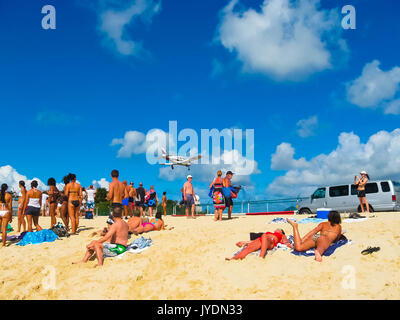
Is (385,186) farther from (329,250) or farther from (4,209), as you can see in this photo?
(4,209)

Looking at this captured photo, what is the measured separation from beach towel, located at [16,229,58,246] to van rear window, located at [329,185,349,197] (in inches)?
484

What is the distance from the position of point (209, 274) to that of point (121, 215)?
9.82ft

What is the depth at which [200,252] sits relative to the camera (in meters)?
8.13

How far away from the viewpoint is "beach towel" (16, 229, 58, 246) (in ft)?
33.2

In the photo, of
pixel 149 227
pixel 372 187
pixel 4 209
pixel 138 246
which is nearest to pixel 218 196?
pixel 149 227

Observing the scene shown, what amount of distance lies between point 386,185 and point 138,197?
10.9 meters

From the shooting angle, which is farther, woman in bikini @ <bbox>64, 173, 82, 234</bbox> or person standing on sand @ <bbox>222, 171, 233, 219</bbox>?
person standing on sand @ <bbox>222, 171, 233, 219</bbox>

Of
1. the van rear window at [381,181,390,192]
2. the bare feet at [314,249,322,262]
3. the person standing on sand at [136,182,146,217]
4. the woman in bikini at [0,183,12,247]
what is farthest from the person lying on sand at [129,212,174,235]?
the van rear window at [381,181,390,192]

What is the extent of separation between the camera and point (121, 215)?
8.66m

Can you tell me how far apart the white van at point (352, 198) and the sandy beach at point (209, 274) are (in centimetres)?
698

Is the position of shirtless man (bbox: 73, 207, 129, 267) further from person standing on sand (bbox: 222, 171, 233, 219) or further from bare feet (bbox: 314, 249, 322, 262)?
person standing on sand (bbox: 222, 171, 233, 219)

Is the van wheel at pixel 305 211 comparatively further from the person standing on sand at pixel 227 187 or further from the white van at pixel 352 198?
the person standing on sand at pixel 227 187

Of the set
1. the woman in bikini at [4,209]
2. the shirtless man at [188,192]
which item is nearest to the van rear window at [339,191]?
the shirtless man at [188,192]
